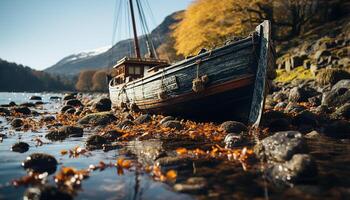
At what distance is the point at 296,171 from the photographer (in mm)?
4336

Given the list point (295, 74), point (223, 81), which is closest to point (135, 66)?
point (223, 81)

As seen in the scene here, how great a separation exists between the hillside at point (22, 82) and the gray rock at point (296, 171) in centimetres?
17543

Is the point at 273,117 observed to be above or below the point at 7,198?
above

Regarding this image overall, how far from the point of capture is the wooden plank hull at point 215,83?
30.9 ft

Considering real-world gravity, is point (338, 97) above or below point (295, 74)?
below

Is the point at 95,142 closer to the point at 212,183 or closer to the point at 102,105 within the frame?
the point at 212,183

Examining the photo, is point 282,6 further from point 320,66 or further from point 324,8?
point 320,66

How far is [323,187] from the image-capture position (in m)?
4.03

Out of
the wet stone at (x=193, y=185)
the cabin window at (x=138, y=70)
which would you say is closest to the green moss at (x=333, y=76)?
the cabin window at (x=138, y=70)

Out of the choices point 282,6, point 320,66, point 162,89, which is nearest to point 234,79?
point 162,89

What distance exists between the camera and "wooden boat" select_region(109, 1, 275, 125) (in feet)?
30.3

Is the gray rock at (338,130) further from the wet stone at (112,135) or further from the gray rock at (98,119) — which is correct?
the gray rock at (98,119)

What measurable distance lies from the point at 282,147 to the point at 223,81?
4.75 meters

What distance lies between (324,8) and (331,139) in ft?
114
